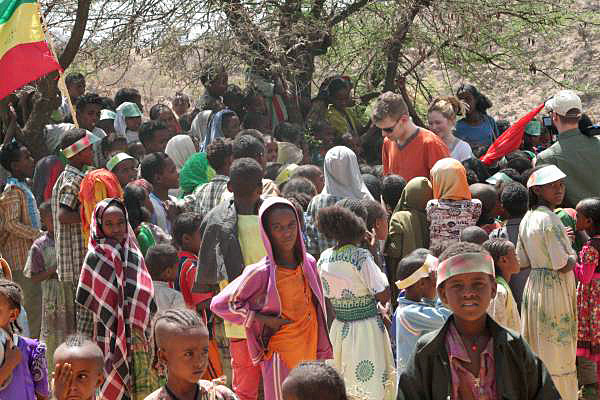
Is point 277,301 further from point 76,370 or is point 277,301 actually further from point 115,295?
point 76,370

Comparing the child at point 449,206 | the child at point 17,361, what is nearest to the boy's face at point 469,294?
the child at point 17,361

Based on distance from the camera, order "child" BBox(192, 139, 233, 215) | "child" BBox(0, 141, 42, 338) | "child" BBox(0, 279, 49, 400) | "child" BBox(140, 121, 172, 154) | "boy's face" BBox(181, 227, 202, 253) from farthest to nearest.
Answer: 1. "child" BBox(140, 121, 172, 154)
2. "child" BBox(0, 141, 42, 338)
3. "child" BBox(192, 139, 233, 215)
4. "boy's face" BBox(181, 227, 202, 253)
5. "child" BBox(0, 279, 49, 400)

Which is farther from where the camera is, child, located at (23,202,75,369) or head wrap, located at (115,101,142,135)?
head wrap, located at (115,101,142,135)

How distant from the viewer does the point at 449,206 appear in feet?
24.9

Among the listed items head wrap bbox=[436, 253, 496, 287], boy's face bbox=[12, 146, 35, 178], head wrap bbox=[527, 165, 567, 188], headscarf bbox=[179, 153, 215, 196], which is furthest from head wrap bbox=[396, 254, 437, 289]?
boy's face bbox=[12, 146, 35, 178]

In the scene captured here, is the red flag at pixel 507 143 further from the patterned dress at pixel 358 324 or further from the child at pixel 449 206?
the patterned dress at pixel 358 324

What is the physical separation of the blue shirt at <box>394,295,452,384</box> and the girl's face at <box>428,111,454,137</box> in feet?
12.6

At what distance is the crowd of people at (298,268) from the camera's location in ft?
14.6

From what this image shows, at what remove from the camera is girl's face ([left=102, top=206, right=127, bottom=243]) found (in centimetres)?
646

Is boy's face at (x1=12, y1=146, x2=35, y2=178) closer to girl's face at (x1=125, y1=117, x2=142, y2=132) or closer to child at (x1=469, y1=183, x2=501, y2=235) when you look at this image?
girl's face at (x1=125, y1=117, x2=142, y2=132)

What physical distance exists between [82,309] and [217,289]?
89cm

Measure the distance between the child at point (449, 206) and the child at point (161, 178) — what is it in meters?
2.12

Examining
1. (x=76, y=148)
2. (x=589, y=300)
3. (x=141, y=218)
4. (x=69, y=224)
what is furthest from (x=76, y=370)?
(x=589, y=300)

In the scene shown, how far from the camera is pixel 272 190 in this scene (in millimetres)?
7801
